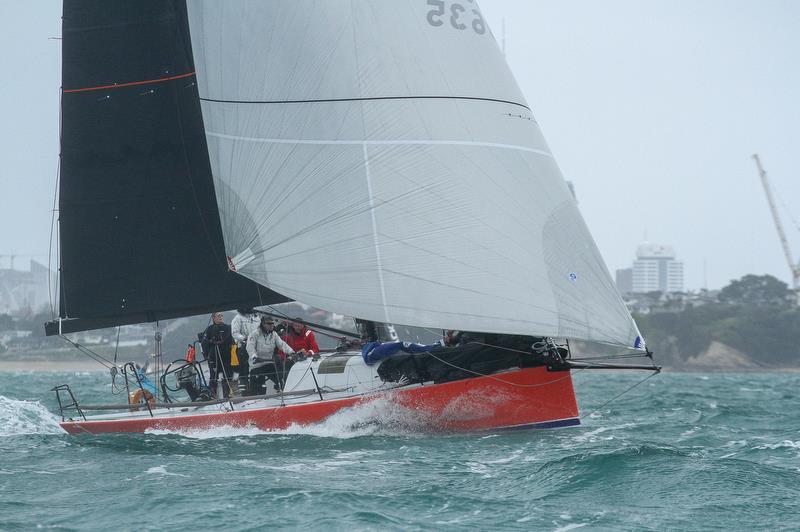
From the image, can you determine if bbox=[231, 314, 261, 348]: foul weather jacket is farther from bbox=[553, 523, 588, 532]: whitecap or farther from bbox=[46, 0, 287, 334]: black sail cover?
bbox=[553, 523, 588, 532]: whitecap

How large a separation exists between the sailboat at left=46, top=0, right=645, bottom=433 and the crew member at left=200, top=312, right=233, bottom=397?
0.58 m

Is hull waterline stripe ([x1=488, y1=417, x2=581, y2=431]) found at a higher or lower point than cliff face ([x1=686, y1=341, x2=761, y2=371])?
lower

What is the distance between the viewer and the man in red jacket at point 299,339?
532 inches

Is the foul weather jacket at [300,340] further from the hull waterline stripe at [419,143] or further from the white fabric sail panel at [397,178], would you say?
the hull waterline stripe at [419,143]

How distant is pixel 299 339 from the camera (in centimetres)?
1366

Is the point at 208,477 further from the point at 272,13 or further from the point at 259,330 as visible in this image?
the point at 272,13

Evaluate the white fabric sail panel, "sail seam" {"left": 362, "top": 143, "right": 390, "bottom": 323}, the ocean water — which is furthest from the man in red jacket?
"sail seam" {"left": 362, "top": 143, "right": 390, "bottom": 323}

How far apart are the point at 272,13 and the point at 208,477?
17.3ft

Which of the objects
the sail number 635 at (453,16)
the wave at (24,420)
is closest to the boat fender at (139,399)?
the wave at (24,420)

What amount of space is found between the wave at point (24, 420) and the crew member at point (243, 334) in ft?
7.20

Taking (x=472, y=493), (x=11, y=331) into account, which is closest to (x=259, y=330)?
(x=472, y=493)

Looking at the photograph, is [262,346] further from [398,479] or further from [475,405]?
[398,479]

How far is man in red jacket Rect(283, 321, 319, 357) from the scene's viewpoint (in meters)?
13.5

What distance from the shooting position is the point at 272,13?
12219 millimetres
